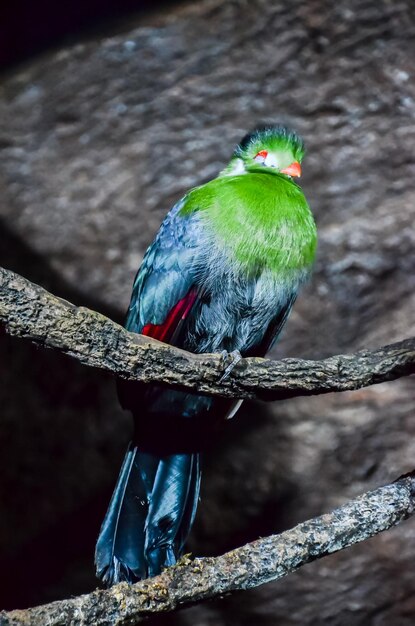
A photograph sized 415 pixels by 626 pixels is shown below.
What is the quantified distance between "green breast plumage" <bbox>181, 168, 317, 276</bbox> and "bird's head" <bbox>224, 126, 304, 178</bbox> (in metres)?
0.15

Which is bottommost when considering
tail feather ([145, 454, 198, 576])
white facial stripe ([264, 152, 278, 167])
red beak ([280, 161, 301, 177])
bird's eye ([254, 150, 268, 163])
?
tail feather ([145, 454, 198, 576])

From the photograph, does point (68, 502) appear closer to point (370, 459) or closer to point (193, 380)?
point (370, 459)

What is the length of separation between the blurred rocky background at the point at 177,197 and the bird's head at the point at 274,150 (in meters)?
0.43

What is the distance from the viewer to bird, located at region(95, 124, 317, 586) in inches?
77.9

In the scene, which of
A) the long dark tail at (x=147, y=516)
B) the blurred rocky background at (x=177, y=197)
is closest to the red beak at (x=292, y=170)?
the blurred rocky background at (x=177, y=197)

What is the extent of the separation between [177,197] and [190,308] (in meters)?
0.84

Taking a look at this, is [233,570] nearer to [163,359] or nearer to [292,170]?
[163,359]

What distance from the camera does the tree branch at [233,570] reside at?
4.26 ft

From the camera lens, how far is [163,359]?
60.5 inches

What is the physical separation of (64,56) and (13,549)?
1899 millimetres

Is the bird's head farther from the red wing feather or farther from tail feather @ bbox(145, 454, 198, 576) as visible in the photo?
tail feather @ bbox(145, 454, 198, 576)

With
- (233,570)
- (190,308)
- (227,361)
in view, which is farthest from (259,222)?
(233,570)

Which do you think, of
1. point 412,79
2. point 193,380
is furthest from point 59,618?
point 412,79

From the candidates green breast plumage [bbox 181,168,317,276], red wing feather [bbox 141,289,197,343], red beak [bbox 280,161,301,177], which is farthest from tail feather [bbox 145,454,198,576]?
red beak [bbox 280,161,301,177]
